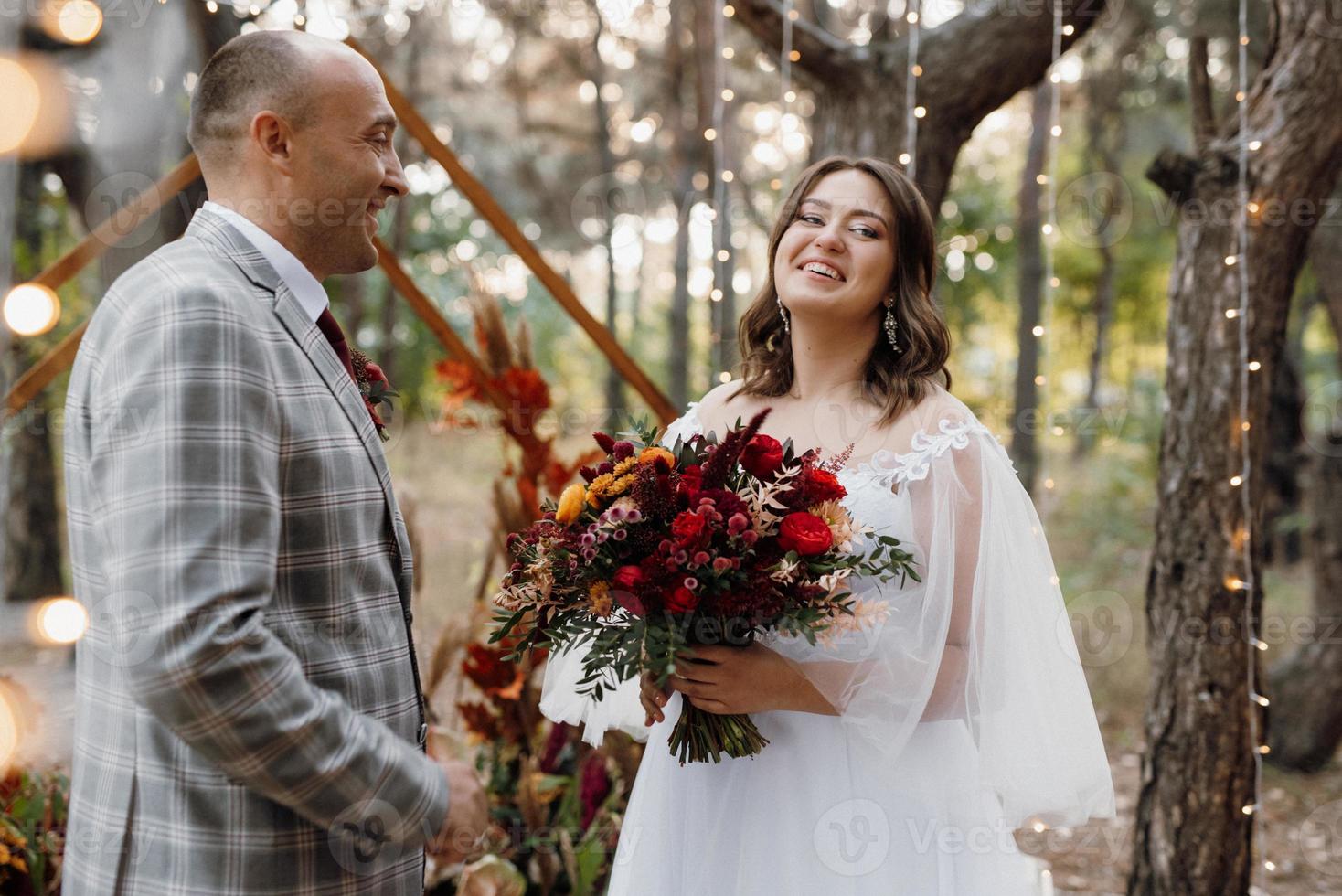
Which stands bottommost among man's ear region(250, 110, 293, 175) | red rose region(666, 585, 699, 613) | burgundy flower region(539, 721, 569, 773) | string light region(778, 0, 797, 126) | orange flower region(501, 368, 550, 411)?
burgundy flower region(539, 721, 569, 773)

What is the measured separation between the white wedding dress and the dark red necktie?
935 millimetres

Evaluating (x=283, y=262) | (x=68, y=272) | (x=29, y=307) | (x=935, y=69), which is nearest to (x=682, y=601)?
(x=283, y=262)

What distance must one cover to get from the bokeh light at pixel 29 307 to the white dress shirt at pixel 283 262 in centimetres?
187

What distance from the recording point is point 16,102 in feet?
15.9

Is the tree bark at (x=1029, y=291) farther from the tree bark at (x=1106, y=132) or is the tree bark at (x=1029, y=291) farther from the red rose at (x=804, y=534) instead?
the red rose at (x=804, y=534)

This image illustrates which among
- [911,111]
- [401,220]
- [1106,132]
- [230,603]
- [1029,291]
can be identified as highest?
[1106,132]

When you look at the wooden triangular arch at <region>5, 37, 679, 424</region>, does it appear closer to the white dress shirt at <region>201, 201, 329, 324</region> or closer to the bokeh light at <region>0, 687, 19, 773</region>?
the bokeh light at <region>0, 687, 19, 773</region>

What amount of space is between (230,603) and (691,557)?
0.72m

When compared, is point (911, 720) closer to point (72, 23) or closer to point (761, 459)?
point (761, 459)

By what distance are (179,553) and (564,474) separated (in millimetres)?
2311

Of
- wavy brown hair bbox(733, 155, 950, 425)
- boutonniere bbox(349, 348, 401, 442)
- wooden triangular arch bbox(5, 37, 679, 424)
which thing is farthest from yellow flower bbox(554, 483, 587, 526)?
wooden triangular arch bbox(5, 37, 679, 424)

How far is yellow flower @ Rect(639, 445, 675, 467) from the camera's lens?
70.4 inches

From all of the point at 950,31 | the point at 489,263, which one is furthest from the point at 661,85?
the point at 950,31

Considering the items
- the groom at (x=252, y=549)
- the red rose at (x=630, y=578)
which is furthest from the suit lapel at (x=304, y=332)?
the red rose at (x=630, y=578)
